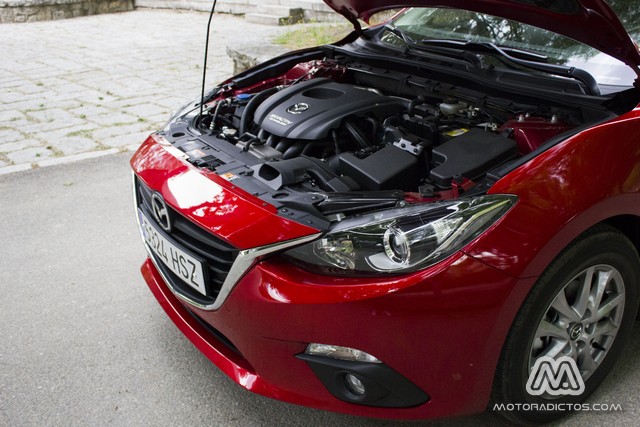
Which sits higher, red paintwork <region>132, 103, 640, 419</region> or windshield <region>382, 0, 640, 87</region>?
windshield <region>382, 0, 640, 87</region>

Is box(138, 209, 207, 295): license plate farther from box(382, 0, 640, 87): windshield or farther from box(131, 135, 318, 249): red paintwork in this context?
box(382, 0, 640, 87): windshield

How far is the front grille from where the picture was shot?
2018 millimetres

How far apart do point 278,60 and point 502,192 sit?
2.00m

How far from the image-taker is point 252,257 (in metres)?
1.92

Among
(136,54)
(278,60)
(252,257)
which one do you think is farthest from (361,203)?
(136,54)

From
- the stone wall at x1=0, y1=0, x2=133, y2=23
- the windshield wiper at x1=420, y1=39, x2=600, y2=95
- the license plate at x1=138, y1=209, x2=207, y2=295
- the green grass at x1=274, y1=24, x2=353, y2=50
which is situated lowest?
the stone wall at x1=0, y1=0, x2=133, y2=23

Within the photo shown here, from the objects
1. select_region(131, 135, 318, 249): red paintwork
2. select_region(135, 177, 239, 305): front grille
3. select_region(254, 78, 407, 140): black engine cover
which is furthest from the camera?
select_region(254, 78, 407, 140): black engine cover

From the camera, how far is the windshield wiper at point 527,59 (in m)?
2.47

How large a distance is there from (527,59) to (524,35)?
0.74ft

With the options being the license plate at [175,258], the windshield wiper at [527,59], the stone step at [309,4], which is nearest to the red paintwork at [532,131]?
the windshield wiper at [527,59]

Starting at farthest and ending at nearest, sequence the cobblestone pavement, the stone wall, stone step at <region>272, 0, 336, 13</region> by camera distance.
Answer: the stone wall
stone step at <region>272, 0, 336, 13</region>
the cobblestone pavement

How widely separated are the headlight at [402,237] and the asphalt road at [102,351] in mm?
750

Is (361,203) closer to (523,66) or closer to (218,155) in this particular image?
(218,155)

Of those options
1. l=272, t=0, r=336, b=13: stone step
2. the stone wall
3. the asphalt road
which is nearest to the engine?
the asphalt road
